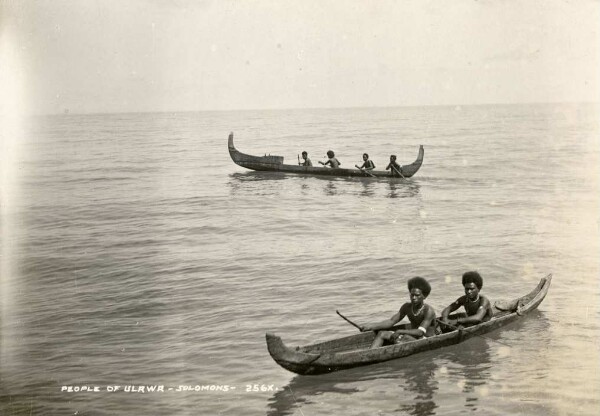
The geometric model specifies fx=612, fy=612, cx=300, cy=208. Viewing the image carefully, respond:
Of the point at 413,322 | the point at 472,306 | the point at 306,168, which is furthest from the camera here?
the point at 306,168

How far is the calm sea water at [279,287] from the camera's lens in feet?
25.5

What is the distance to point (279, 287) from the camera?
11539mm

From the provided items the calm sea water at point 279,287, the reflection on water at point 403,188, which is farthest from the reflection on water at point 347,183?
the calm sea water at point 279,287

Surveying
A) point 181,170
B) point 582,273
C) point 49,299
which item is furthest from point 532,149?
point 49,299

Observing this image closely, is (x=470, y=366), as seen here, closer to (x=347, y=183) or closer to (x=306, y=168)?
(x=347, y=183)

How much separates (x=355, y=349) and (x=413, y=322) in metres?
0.93

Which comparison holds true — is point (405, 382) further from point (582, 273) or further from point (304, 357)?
point (582, 273)

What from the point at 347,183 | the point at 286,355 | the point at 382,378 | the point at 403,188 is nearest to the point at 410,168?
the point at 403,188

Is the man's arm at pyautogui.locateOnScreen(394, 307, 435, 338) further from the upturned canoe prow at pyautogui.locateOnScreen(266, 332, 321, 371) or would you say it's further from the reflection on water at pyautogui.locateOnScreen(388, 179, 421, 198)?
the reflection on water at pyautogui.locateOnScreen(388, 179, 421, 198)

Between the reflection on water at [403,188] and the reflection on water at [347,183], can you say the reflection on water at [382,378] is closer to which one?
the reflection on water at [347,183]

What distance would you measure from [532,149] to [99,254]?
29.4 m

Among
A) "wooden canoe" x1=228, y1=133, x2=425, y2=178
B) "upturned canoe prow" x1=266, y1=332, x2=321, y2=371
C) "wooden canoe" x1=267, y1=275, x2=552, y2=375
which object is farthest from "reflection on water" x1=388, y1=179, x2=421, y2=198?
"upturned canoe prow" x1=266, y1=332, x2=321, y2=371

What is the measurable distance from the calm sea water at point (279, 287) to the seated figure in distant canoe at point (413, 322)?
37cm

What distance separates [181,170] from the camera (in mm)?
30281
